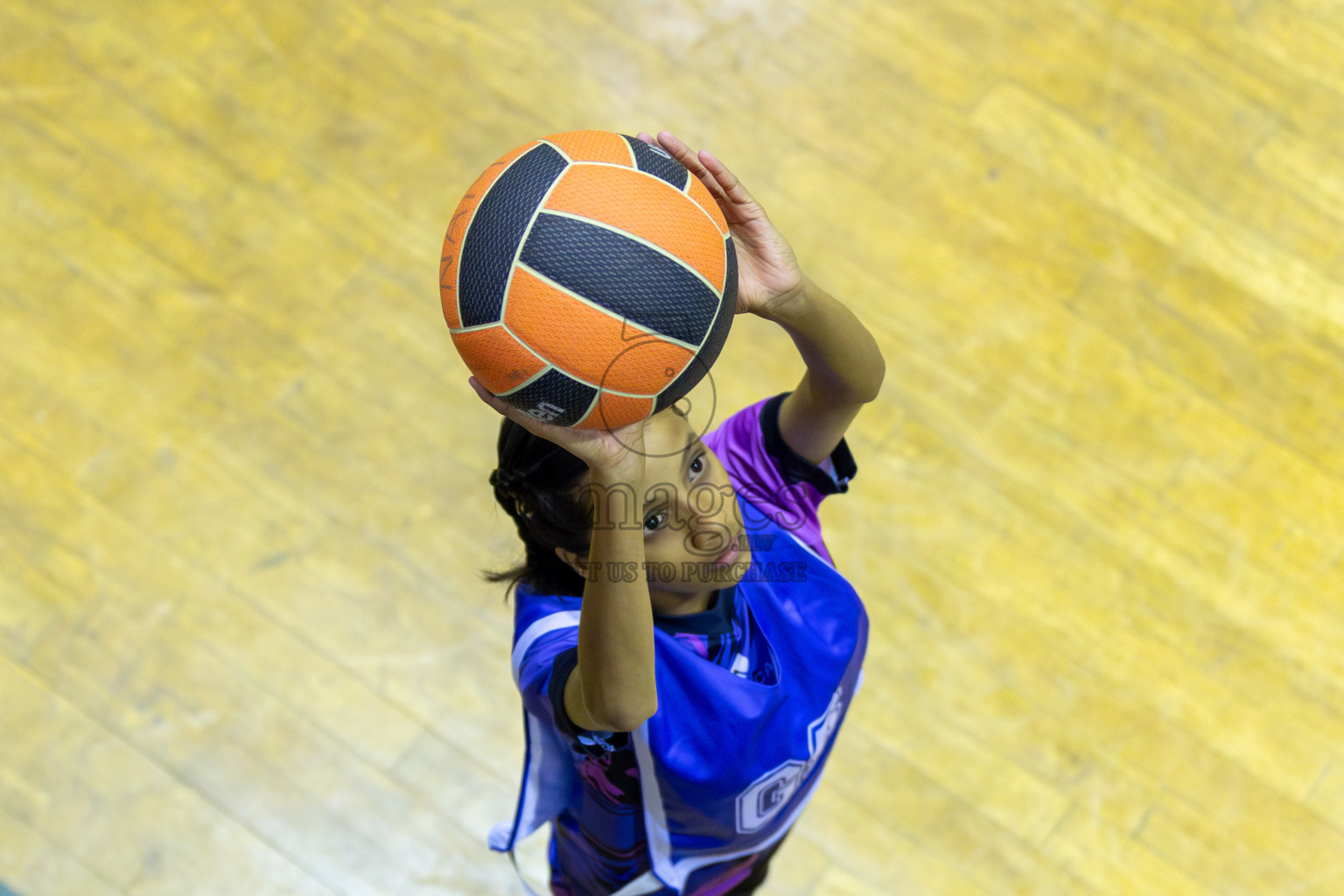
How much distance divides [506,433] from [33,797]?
1541 mm

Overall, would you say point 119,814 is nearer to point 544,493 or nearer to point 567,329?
point 544,493

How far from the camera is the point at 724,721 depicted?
4.21 feet

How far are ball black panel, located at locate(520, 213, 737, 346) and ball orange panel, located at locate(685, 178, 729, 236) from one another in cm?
10

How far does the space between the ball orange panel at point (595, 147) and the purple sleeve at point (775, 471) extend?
1.46ft

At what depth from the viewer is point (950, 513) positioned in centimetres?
239

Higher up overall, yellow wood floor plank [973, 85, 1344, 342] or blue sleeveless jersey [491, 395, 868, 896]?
yellow wood floor plank [973, 85, 1344, 342]

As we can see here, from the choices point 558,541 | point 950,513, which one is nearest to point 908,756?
point 950,513

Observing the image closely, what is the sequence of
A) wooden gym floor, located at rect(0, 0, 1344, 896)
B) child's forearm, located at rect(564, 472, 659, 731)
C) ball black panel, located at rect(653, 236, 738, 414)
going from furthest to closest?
wooden gym floor, located at rect(0, 0, 1344, 896) < ball black panel, located at rect(653, 236, 738, 414) < child's forearm, located at rect(564, 472, 659, 731)

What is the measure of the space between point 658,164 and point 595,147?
2.9 inches

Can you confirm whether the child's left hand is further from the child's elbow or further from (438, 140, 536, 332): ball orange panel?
the child's elbow

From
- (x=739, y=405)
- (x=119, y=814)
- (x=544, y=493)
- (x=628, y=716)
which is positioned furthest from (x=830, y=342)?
(x=119, y=814)

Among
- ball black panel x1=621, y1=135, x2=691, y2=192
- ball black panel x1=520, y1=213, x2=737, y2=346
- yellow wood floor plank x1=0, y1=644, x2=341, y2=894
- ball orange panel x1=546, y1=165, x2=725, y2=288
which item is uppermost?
ball black panel x1=621, y1=135, x2=691, y2=192

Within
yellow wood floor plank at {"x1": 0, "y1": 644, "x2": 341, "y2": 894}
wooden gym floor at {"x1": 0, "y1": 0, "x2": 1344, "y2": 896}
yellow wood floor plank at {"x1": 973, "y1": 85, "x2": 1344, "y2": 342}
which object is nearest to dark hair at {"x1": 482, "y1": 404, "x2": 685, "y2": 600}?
wooden gym floor at {"x1": 0, "y1": 0, "x2": 1344, "y2": 896}

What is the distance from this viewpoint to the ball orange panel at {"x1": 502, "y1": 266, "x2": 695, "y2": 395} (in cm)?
107
